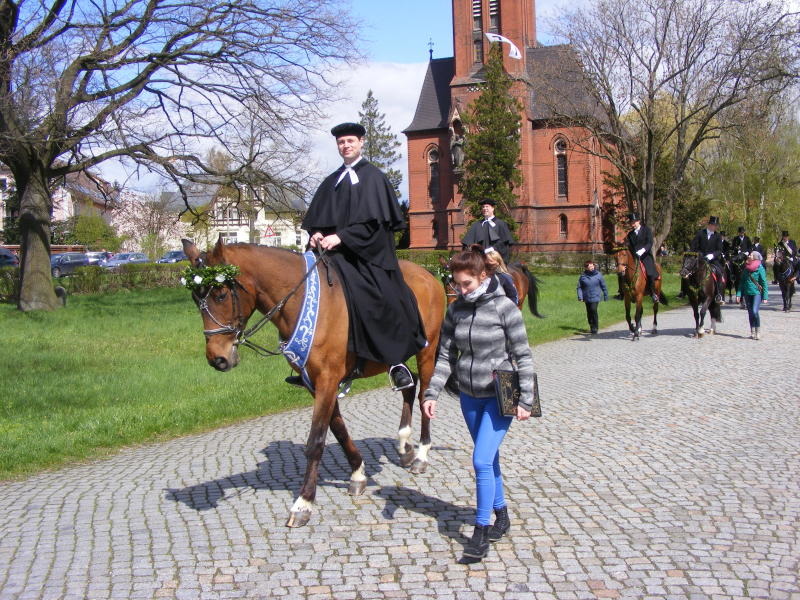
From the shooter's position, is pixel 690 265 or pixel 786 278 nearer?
pixel 690 265

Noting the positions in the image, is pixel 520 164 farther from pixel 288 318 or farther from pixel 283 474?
pixel 288 318

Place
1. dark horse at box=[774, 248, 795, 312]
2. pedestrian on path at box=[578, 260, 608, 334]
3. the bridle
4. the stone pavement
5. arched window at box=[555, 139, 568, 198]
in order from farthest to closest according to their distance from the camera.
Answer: arched window at box=[555, 139, 568, 198] → dark horse at box=[774, 248, 795, 312] → pedestrian on path at box=[578, 260, 608, 334] → the bridle → the stone pavement

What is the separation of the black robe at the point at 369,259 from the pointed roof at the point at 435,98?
61879 millimetres

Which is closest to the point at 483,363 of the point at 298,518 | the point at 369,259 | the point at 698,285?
the point at 369,259

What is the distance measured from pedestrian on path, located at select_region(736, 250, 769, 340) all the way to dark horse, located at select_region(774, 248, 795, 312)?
306 inches

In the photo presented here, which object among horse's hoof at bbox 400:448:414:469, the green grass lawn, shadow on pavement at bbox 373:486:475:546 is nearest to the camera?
shadow on pavement at bbox 373:486:475:546

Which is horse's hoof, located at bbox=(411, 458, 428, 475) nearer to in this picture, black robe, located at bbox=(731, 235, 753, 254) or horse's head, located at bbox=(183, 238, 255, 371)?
horse's head, located at bbox=(183, 238, 255, 371)

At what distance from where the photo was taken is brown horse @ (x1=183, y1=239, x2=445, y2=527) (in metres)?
5.67

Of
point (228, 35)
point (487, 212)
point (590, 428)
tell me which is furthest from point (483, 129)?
point (590, 428)

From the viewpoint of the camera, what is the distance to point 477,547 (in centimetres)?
493

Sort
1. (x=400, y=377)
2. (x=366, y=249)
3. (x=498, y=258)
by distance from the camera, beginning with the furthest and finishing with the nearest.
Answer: (x=498, y=258)
(x=400, y=377)
(x=366, y=249)

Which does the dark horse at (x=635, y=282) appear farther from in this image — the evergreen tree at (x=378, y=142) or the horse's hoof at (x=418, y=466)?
the evergreen tree at (x=378, y=142)

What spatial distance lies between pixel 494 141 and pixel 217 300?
54951 millimetres

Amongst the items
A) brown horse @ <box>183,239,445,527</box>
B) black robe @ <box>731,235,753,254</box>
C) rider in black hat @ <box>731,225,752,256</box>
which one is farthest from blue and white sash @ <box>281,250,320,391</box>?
black robe @ <box>731,235,753,254</box>
